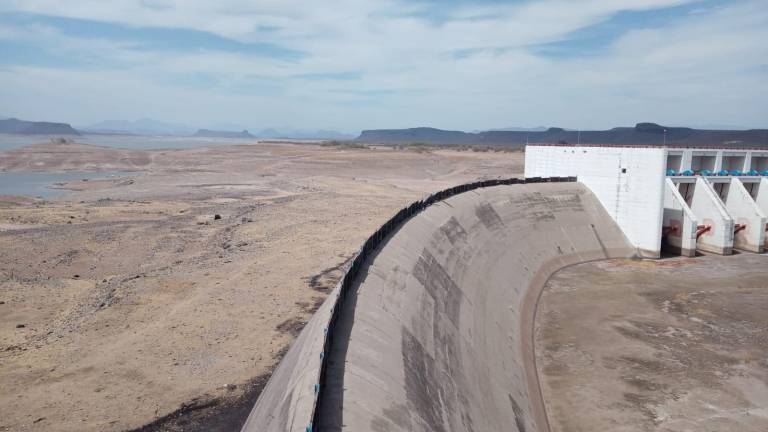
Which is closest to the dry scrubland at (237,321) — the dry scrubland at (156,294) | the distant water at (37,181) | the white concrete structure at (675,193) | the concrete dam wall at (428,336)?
the dry scrubland at (156,294)

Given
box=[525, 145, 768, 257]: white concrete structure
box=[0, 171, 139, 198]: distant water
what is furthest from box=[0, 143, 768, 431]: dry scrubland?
box=[0, 171, 139, 198]: distant water

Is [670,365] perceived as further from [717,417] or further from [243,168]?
[243,168]

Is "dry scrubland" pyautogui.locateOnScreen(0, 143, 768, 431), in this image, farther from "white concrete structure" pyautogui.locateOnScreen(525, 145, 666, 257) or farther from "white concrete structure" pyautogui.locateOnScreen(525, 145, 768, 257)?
"white concrete structure" pyautogui.locateOnScreen(525, 145, 666, 257)

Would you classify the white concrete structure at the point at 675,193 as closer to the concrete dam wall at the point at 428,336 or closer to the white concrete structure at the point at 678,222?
the white concrete structure at the point at 678,222

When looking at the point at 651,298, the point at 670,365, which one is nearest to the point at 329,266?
the point at 670,365

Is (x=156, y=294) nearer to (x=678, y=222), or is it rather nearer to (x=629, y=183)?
(x=629, y=183)
